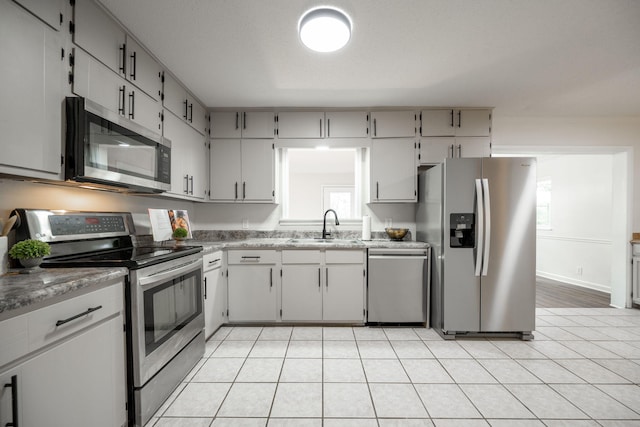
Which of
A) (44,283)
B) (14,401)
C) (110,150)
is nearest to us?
(14,401)

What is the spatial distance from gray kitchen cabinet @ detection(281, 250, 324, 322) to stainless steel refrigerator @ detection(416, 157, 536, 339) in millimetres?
1296

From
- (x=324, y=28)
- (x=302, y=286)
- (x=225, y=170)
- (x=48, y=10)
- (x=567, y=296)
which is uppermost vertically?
(x=324, y=28)

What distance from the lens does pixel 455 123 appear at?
10.8 ft

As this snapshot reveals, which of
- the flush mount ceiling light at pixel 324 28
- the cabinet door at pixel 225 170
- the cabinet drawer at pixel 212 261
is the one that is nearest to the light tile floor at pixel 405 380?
the cabinet drawer at pixel 212 261

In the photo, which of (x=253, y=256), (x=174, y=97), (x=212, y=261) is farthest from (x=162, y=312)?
(x=174, y=97)

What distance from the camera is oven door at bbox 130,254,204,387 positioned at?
1.48 m

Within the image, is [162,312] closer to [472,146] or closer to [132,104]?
[132,104]

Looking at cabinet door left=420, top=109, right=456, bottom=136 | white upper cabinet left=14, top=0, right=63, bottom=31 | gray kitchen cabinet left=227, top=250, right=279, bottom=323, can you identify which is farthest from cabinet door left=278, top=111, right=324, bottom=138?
white upper cabinet left=14, top=0, right=63, bottom=31

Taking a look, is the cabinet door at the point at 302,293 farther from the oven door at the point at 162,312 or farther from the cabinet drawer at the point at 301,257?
the oven door at the point at 162,312

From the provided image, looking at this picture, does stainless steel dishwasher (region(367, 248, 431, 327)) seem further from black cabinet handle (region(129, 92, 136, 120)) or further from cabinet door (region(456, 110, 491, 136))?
black cabinet handle (region(129, 92, 136, 120))

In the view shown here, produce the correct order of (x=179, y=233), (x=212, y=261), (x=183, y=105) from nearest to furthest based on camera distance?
1. (x=179, y=233)
2. (x=212, y=261)
3. (x=183, y=105)

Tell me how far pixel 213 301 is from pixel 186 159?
4.88ft

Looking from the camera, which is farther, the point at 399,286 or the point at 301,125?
the point at 301,125

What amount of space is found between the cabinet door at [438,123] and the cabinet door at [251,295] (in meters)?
2.53
